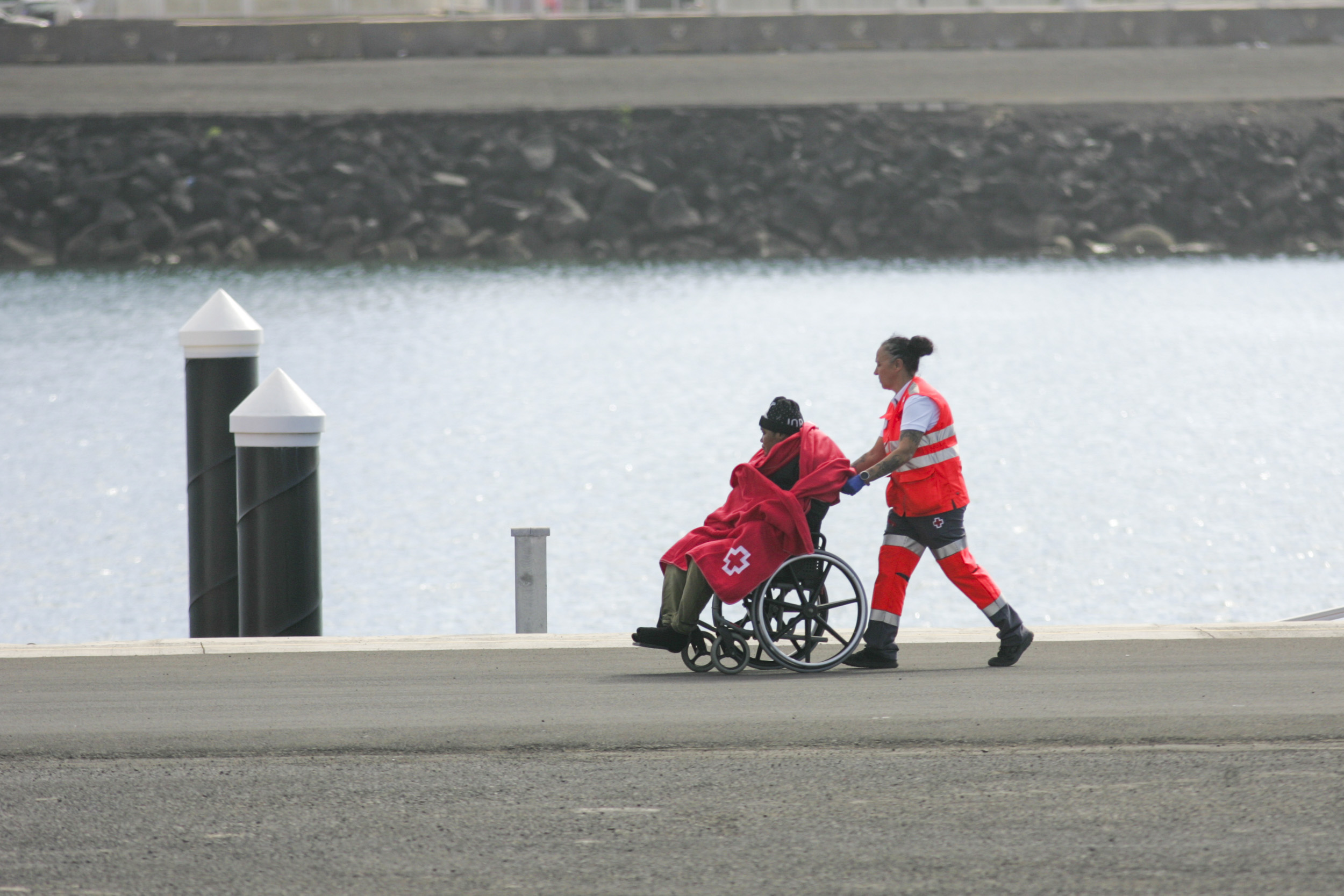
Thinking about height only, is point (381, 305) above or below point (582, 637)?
above

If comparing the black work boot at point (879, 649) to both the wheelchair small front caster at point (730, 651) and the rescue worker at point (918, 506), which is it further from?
the wheelchair small front caster at point (730, 651)

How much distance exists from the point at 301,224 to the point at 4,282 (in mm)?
8164

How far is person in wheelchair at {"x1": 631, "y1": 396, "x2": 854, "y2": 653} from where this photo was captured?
7.11 metres

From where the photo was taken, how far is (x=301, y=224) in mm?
46625

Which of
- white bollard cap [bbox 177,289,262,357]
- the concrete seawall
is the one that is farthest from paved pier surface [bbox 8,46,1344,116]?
white bollard cap [bbox 177,289,262,357]

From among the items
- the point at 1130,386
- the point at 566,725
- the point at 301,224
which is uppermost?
the point at 301,224

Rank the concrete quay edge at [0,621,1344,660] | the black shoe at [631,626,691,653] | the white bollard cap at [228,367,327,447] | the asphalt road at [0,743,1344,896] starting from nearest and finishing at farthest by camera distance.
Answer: the asphalt road at [0,743,1344,896], the black shoe at [631,626,691,653], the concrete quay edge at [0,621,1344,660], the white bollard cap at [228,367,327,447]

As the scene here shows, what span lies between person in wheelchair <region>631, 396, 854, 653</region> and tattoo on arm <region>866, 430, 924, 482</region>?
0.16m

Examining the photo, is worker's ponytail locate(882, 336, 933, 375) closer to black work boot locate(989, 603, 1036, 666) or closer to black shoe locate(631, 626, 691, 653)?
black work boot locate(989, 603, 1036, 666)

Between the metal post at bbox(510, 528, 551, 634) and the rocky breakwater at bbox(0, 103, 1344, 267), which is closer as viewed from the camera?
the metal post at bbox(510, 528, 551, 634)

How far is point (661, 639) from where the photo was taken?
23.3 feet

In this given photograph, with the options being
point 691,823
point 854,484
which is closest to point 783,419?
point 854,484

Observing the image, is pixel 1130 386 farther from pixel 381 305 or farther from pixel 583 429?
pixel 381 305

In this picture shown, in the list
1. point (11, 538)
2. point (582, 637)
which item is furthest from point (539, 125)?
point (582, 637)
